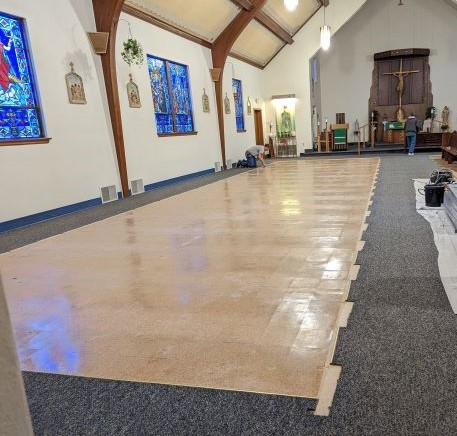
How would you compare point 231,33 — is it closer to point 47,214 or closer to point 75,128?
point 75,128

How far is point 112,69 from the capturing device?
7.68 metres

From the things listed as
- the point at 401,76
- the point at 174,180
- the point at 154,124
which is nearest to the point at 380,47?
the point at 401,76

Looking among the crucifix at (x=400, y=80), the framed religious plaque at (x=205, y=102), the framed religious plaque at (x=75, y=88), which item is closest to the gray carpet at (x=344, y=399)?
the framed religious plaque at (x=75, y=88)

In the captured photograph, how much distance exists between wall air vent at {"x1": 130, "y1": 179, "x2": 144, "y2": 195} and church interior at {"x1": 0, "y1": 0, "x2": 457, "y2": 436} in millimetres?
138

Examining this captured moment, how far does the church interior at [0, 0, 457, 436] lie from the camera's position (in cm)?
170

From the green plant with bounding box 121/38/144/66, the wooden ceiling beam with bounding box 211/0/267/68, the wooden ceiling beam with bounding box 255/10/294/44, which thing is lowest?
the green plant with bounding box 121/38/144/66

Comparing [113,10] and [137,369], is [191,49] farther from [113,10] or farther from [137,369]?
[137,369]

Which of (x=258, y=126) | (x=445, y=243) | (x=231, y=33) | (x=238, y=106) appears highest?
(x=231, y=33)

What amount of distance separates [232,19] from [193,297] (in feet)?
35.4

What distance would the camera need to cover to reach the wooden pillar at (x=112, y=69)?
7.34m

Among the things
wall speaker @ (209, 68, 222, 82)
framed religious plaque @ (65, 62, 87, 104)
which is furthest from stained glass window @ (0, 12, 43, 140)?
wall speaker @ (209, 68, 222, 82)

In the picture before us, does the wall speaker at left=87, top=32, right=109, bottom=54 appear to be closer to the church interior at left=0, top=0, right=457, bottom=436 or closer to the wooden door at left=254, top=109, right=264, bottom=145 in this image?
the church interior at left=0, top=0, right=457, bottom=436

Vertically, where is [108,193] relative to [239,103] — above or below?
below

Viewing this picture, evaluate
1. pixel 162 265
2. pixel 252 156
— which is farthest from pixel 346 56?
pixel 162 265
